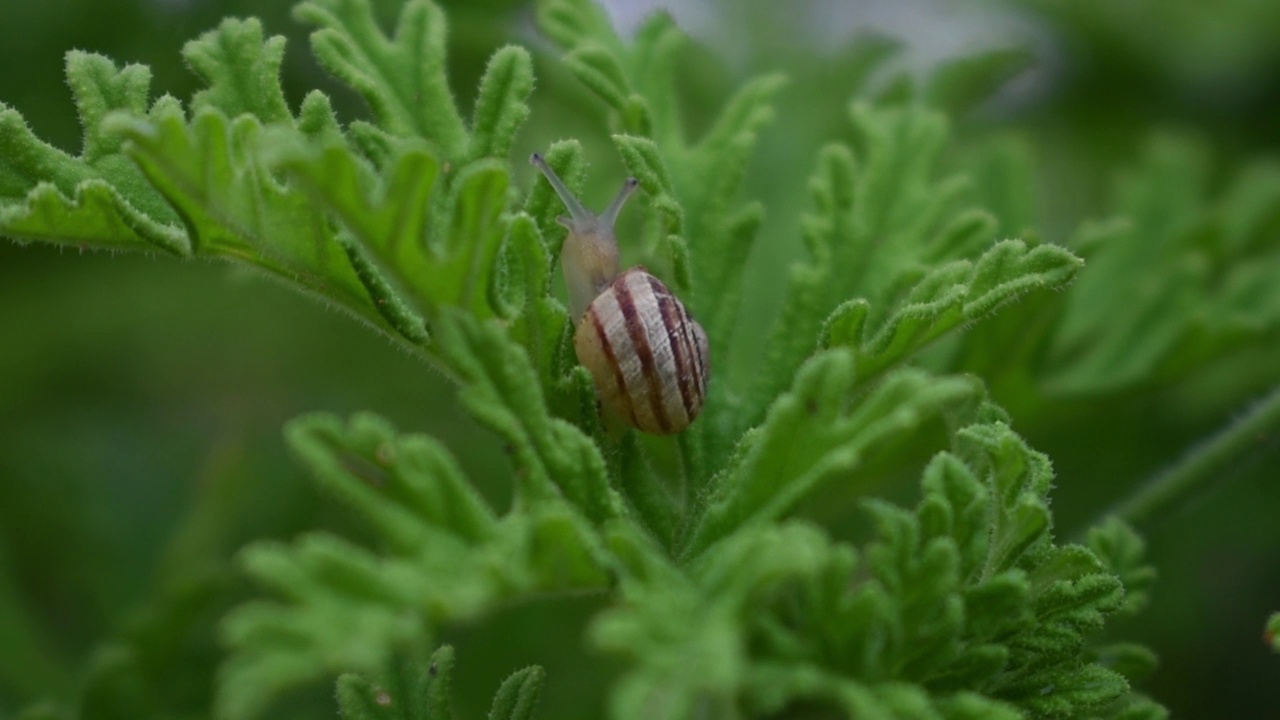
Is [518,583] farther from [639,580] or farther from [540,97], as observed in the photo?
[540,97]

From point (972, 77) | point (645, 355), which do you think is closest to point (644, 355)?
point (645, 355)

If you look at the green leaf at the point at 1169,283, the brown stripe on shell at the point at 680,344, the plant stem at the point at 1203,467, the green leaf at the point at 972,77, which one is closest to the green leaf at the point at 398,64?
the brown stripe on shell at the point at 680,344

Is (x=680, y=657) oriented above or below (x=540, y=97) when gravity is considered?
below

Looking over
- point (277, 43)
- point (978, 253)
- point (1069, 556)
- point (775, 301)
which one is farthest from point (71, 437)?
point (1069, 556)

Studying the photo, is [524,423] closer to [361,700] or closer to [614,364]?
[614,364]

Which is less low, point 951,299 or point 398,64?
point 398,64
